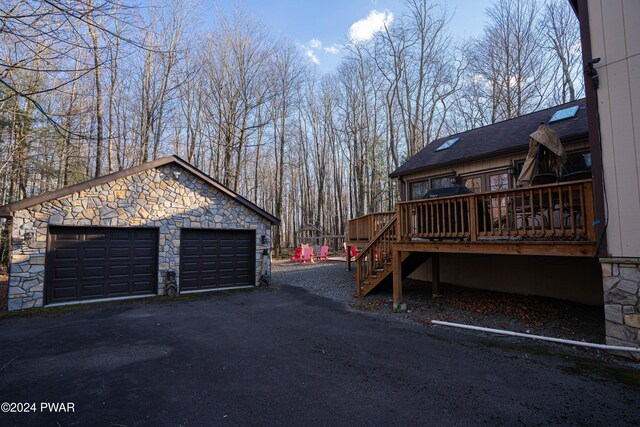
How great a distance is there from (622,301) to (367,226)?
678cm

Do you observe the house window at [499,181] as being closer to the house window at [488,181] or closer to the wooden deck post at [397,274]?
the house window at [488,181]

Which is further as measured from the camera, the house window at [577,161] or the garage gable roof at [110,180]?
the garage gable roof at [110,180]

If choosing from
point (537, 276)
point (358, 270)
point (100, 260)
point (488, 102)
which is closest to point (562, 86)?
point (488, 102)

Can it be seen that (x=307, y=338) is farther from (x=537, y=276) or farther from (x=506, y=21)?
(x=506, y=21)

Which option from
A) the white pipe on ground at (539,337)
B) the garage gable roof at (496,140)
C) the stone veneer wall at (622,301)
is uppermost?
the garage gable roof at (496,140)

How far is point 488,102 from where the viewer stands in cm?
1862

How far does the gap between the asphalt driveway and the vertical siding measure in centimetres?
197

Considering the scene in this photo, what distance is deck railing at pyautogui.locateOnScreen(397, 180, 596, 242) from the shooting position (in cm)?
484

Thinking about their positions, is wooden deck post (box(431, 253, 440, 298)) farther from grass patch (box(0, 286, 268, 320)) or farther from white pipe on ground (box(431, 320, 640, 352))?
grass patch (box(0, 286, 268, 320))

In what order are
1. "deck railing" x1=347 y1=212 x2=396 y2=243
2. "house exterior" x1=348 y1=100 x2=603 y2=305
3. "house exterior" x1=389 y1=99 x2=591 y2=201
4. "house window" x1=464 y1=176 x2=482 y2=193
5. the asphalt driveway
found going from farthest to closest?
"deck railing" x1=347 y1=212 x2=396 y2=243 → "house window" x1=464 y1=176 x2=482 y2=193 → "house exterior" x1=389 y1=99 x2=591 y2=201 → "house exterior" x1=348 y1=100 x2=603 y2=305 → the asphalt driveway

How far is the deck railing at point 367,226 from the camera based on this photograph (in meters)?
10.1

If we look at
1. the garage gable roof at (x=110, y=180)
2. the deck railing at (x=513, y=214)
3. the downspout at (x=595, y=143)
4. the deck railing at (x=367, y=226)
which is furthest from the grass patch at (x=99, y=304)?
the downspout at (x=595, y=143)

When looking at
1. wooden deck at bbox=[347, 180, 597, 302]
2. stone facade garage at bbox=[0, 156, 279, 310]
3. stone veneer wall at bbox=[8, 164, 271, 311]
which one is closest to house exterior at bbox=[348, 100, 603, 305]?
wooden deck at bbox=[347, 180, 597, 302]

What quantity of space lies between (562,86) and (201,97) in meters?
21.1
